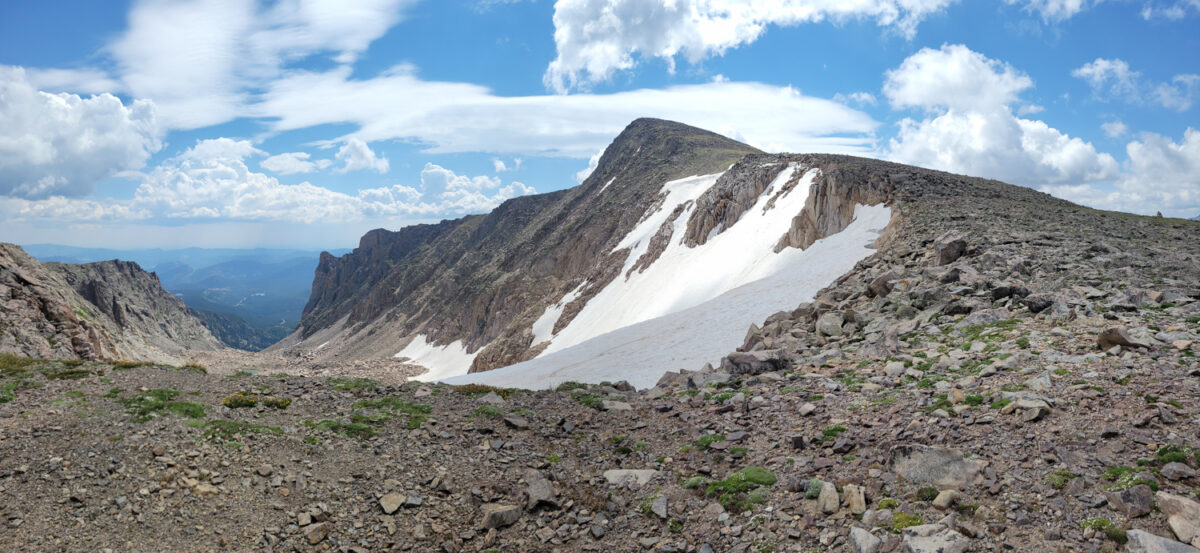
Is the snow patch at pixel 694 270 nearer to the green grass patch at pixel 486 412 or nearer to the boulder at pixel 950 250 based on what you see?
the boulder at pixel 950 250

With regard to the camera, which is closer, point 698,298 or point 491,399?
point 491,399

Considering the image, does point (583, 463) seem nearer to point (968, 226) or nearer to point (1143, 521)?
point (1143, 521)

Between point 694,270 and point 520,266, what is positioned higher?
point 520,266

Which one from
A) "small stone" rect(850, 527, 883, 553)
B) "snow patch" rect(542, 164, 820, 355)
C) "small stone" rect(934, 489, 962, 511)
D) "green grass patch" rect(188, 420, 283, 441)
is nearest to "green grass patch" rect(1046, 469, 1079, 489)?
"small stone" rect(934, 489, 962, 511)

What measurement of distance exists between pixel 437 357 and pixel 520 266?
2459 centimetres

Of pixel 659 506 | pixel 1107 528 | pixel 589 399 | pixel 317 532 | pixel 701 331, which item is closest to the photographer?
pixel 1107 528

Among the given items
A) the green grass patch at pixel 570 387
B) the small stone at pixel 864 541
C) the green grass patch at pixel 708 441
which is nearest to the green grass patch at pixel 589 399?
the green grass patch at pixel 570 387

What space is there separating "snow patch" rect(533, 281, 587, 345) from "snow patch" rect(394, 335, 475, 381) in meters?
18.9

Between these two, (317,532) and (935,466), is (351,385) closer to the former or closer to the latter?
(317,532)

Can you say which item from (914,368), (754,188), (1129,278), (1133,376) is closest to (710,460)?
(914,368)

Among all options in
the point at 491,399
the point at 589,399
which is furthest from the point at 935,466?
the point at 491,399

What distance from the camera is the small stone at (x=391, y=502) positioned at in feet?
35.0

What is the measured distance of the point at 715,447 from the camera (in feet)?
39.0

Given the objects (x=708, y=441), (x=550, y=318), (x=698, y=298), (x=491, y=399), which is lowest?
(x=550, y=318)
